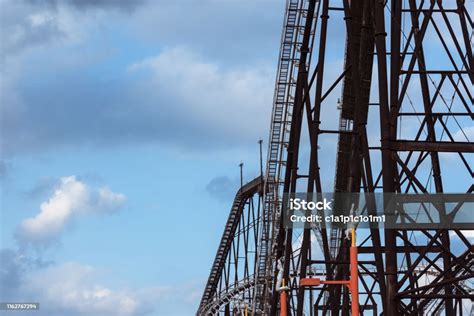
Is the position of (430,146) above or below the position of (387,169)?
above

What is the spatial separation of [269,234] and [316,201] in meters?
20.3

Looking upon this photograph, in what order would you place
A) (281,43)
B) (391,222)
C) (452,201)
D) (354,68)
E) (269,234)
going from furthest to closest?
(269,234) < (281,43) < (354,68) < (452,201) < (391,222)

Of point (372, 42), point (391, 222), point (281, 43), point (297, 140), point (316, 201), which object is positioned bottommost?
point (391, 222)

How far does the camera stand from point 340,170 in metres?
40.3

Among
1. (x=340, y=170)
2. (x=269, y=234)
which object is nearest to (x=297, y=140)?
(x=340, y=170)

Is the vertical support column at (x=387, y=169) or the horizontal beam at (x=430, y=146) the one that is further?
the horizontal beam at (x=430, y=146)

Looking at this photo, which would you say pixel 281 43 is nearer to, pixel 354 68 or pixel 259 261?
pixel 259 261

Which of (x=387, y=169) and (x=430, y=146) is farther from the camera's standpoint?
(x=430, y=146)

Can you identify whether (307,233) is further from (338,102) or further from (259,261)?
(259,261)

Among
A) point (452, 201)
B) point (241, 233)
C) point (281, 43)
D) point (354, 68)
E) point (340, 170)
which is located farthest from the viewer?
point (241, 233)

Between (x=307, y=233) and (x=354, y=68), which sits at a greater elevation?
(x=354, y=68)

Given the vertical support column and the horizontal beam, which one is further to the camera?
the horizontal beam

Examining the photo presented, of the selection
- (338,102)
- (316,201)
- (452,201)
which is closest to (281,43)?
(338,102)

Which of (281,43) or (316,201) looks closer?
(316,201)
